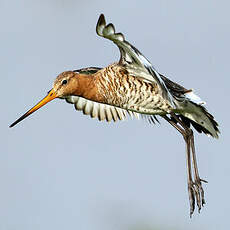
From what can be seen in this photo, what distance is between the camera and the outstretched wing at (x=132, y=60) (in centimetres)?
969

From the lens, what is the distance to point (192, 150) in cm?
1195

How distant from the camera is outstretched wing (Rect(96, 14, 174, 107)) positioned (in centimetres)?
969

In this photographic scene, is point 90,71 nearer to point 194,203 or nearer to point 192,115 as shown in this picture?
point 192,115

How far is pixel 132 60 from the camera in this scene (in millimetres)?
10766

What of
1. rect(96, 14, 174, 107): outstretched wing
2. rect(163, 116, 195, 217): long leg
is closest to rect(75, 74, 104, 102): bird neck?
rect(96, 14, 174, 107): outstretched wing

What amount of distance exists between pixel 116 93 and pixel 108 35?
141 cm

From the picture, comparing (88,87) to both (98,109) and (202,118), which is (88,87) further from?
(202,118)

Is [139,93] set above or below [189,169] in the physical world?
above

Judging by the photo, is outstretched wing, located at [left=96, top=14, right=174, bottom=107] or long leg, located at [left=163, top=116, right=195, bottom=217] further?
long leg, located at [left=163, top=116, right=195, bottom=217]

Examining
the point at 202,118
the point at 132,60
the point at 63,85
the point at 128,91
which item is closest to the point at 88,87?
the point at 63,85

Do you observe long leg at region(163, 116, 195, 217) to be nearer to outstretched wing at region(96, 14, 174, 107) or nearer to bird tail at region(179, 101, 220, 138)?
bird tail at region(179, 101, 220, 138)

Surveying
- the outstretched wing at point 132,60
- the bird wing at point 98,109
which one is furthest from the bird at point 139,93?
the bird wing at point 98,109

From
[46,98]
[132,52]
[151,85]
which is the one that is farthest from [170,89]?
[46,98]

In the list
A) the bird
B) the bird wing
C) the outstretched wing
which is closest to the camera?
the outstretched wing
